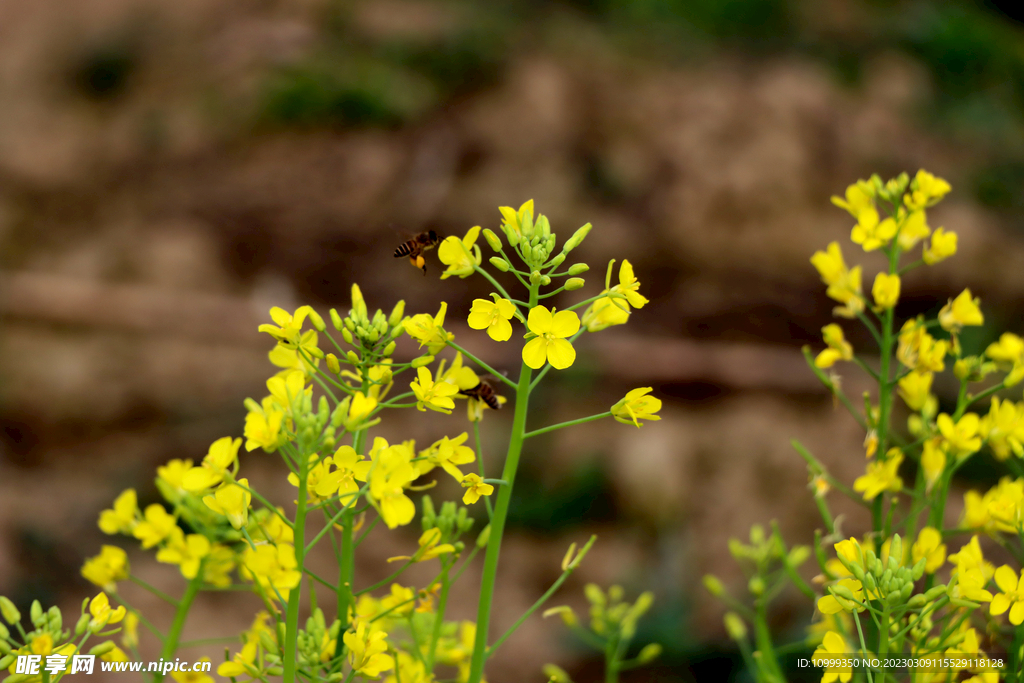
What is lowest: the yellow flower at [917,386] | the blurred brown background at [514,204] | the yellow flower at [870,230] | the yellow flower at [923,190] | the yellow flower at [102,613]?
the yellow flower at [102,613]

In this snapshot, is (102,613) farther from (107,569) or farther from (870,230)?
(870,230)

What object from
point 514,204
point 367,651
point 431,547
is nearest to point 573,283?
point 431,547

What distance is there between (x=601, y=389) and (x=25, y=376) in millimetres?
3896

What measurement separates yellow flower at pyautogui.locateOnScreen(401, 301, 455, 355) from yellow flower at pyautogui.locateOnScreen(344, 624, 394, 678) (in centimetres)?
35

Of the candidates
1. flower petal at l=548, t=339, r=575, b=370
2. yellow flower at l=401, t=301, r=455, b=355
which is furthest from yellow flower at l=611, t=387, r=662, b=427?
yellow flower at l=401, t=301, r=455, b=355

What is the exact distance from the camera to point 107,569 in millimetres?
822

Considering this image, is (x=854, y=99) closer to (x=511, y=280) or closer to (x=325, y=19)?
(x=511, y=280)

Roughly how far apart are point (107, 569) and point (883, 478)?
111cm

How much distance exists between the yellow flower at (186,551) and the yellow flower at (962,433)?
1016mm

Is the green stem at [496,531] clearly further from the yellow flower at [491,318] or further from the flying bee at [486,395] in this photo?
the flying bee at [486,395]

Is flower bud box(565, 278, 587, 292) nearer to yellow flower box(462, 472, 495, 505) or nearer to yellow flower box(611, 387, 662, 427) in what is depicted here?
yellow flower box(611, 387, 662, 427)

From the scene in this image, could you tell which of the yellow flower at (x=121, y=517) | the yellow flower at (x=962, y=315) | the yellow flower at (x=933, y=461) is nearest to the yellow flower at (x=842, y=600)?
the yellow flower at (x=933, y=461)

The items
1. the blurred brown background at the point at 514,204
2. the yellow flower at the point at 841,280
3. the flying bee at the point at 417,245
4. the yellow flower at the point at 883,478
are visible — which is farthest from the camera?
the blurred brown background at the point at 514,204

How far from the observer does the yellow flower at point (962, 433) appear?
3.08ft
